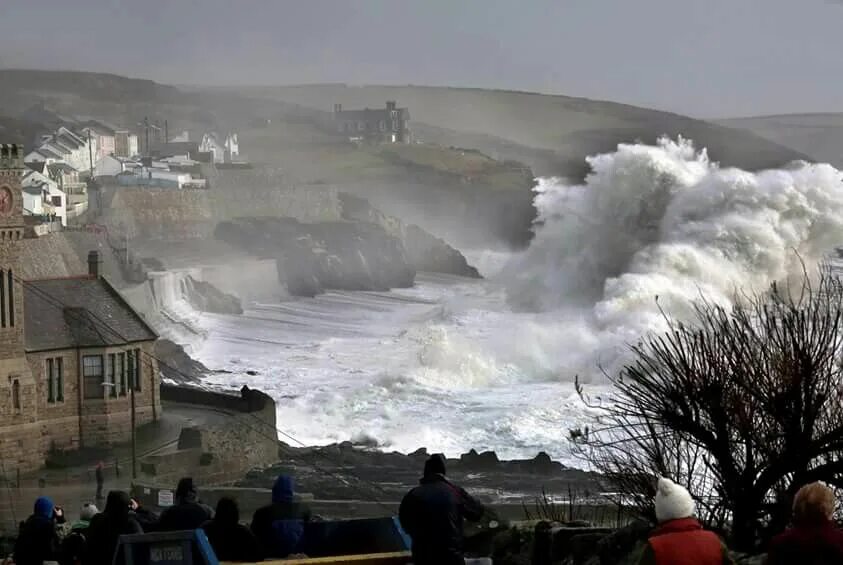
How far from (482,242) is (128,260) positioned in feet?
170

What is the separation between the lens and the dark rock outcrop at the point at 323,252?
79.5m

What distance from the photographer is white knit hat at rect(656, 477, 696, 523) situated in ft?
20.7

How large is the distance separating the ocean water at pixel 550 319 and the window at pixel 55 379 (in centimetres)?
695

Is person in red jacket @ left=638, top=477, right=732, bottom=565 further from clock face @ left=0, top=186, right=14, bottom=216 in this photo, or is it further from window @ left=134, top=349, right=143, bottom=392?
window @ left=134, top=349, right=143, bottom=392

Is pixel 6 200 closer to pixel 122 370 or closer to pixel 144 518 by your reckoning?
pixel 122 370

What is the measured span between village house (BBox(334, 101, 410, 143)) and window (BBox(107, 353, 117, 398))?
327ft

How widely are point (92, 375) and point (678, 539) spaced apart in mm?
25178

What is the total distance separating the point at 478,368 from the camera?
4631 cm

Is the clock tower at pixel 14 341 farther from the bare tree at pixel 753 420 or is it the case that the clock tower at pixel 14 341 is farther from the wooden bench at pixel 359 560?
the wooden bench at pixel 359 560

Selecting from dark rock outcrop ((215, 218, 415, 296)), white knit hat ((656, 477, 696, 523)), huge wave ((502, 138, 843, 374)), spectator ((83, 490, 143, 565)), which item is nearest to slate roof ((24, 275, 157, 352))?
huge wave ((502, 138, 843, 374))

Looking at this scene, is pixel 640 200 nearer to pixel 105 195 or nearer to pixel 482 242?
pixel 105 195

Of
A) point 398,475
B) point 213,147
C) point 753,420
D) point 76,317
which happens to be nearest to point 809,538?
point 753,420

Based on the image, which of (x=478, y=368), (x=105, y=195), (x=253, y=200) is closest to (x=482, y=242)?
(x=253, y=200)

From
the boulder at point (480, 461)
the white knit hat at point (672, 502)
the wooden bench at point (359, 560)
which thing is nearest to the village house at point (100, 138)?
the boulder at point (480, 461)
